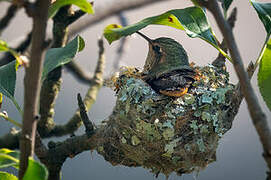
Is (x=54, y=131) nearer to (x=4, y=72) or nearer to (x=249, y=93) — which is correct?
(x=4, y=72)

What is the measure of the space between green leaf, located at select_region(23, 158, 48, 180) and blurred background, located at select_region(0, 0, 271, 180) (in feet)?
8.56

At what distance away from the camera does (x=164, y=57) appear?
189 cm

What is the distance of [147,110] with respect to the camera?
1.56m

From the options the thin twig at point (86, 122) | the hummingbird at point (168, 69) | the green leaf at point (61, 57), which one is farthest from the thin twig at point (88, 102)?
the green leaf at point (61, 57)

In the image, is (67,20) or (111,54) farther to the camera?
(111,54)

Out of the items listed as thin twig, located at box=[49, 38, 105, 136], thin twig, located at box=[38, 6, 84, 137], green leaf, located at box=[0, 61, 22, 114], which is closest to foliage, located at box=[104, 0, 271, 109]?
green leaf, located at box=[0, 61, 22, 114]

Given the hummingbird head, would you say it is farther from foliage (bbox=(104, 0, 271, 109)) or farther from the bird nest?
foliage (bbox=(104, 0, 271, 109))

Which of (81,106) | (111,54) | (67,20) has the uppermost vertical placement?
(67,20)

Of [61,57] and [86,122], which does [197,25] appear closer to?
[61,57]

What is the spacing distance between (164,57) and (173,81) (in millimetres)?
254

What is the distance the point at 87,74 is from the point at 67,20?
111cm

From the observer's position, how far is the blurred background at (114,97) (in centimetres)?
329

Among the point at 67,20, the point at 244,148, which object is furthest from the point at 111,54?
the point at 67,20

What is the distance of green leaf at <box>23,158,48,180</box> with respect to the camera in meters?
0.50
